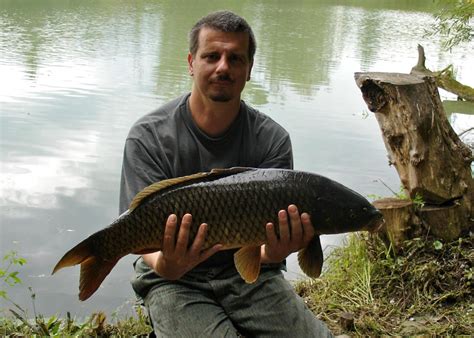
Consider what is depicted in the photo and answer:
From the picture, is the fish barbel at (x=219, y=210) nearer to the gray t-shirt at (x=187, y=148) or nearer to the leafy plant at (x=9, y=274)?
the gray t-shirt at (x=187, y=148)

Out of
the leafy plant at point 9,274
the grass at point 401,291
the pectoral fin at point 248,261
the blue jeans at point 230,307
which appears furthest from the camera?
the grass at point 401,291

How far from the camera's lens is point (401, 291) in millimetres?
3051

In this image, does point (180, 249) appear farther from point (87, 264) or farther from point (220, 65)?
point (220, 65)

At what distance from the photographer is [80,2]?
21.6 metres

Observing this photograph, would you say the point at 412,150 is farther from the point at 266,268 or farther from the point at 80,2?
the point at 80,2

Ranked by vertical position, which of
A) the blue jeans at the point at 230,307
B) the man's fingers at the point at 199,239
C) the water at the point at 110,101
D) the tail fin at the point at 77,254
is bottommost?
the water at the point at 110,101

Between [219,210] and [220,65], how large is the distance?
68 centimetres

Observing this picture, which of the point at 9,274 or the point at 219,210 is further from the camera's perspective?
the point at 9,274

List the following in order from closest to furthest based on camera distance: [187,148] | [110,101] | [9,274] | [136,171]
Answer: [136,171], [187,148], [9,274], [110,101]

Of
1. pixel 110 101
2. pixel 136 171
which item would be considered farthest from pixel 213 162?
pixel 110 101

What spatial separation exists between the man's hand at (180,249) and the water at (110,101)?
Answer: 151 cm

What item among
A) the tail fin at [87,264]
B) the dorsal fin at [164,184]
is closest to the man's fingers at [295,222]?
the dorsal fin at [164,184]

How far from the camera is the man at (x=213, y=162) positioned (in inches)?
89.9

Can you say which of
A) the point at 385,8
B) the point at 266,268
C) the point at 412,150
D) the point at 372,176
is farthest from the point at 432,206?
the point at 385,8
